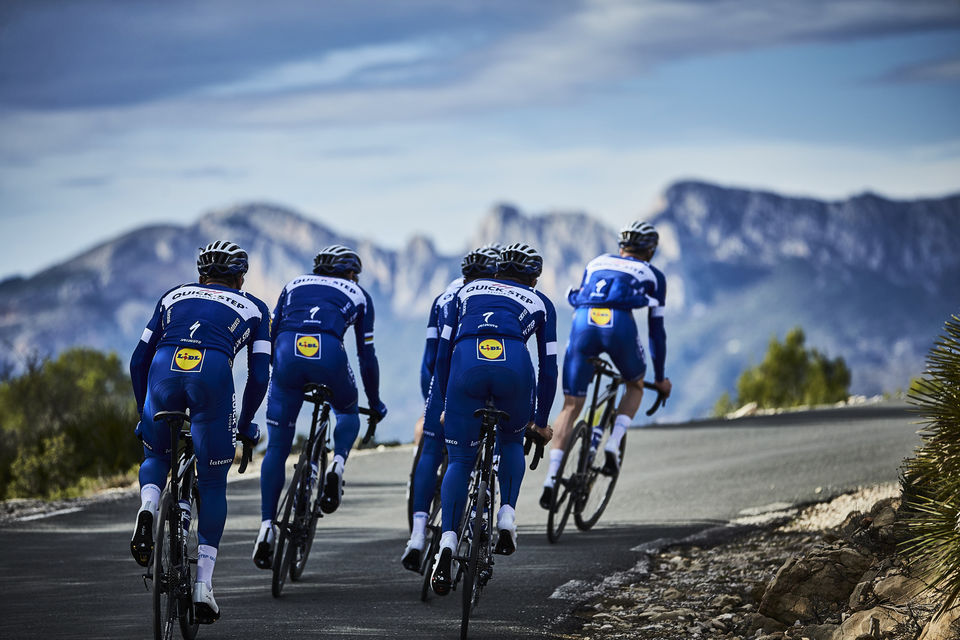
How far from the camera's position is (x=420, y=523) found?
7.44 metres

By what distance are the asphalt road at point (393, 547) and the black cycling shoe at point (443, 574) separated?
0.42 meters

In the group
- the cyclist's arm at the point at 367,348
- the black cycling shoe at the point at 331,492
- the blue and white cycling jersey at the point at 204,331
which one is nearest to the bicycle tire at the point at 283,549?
the black cycling shoe at the point at 331,492

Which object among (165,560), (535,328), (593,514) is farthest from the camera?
(593,514)

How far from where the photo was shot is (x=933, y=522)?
5.35 metres

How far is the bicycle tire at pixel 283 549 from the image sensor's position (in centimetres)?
783

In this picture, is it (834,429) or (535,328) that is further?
(834,429)

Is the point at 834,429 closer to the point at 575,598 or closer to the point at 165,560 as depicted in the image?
the point at 575,598

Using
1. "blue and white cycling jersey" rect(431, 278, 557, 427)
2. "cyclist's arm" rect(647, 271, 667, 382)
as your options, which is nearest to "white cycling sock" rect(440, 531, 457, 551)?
"blue and white cycling jersey" rect(431, 278, 557, 427)

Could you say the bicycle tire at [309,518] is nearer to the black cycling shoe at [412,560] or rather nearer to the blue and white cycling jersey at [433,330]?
the blue and white cycling jersey at [433,330]

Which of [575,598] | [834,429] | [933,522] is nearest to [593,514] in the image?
[575,598]

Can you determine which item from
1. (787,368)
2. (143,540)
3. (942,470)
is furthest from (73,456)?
(787,368)

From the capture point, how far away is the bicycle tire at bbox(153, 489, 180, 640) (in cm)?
605

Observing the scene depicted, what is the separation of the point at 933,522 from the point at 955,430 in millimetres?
569

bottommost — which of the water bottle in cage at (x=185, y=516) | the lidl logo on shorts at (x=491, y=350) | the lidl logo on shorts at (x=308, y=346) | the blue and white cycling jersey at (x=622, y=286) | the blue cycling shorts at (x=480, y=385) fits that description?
the water bottle in cage at (x=185, y=516)
